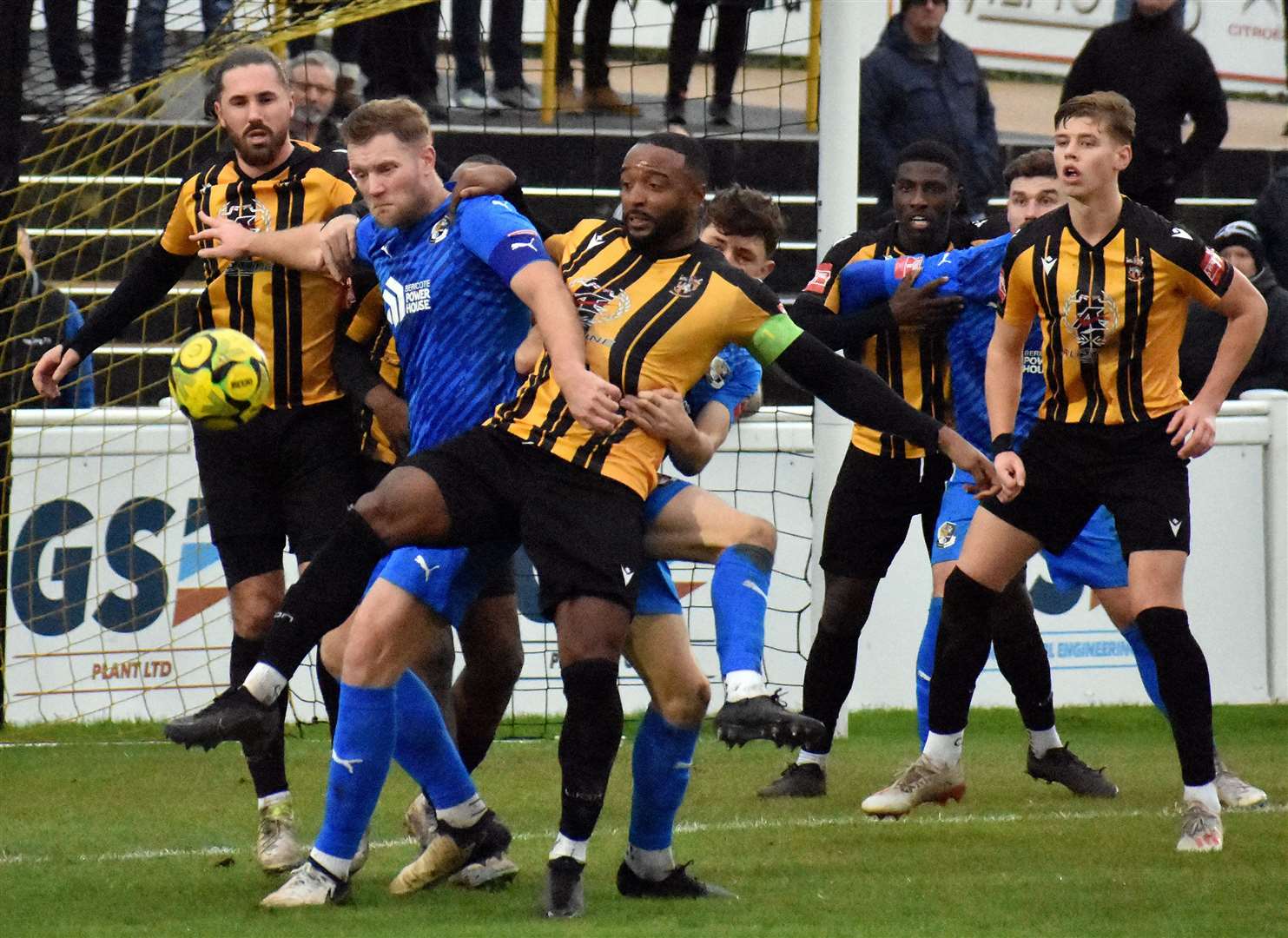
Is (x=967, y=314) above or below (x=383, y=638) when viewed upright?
above

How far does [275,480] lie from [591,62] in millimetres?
6289

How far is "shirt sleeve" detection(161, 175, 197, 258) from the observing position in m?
6.04

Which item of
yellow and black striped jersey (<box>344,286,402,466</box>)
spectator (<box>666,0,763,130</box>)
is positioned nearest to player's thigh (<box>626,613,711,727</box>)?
yellow and black striped jersey (<box>344,286,402,466</box>)

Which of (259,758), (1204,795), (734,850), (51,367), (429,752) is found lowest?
(734,850)

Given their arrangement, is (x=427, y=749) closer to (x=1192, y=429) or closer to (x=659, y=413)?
(x=659, y=413)

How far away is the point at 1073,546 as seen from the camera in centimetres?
744

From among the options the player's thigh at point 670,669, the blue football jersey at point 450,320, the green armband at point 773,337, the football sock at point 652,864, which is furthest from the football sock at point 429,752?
the green armband at point 773,337

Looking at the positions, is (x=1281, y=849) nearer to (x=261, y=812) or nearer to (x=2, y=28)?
(x=261, y=812)

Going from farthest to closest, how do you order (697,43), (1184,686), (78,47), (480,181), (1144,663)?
(697,43), (78,47), (1144,663), (1184,686), (480,181)

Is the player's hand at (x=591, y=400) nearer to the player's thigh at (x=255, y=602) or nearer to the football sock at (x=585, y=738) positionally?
the football sock at (x=585, y=738)

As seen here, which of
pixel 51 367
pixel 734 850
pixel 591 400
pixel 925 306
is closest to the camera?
pixel 591 400

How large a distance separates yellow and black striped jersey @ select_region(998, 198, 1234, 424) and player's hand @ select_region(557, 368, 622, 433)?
1809 millimetres

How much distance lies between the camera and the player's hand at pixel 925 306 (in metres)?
6.80

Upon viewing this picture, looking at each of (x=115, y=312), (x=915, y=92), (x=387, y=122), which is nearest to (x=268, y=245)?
(x=387, y=122)
